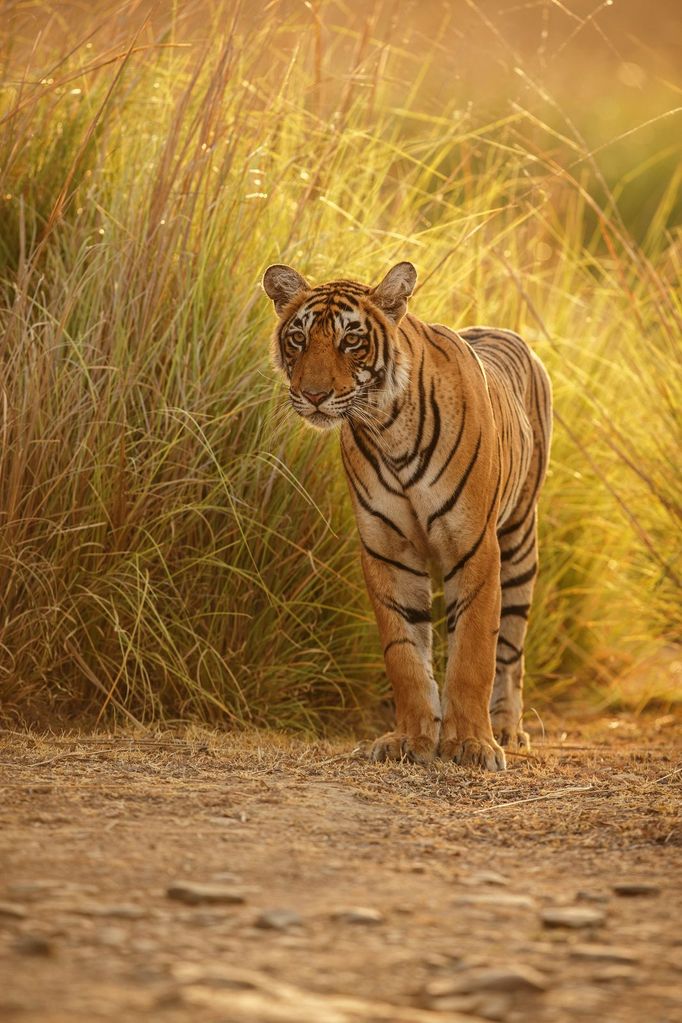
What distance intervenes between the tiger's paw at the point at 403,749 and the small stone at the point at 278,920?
1.54 m

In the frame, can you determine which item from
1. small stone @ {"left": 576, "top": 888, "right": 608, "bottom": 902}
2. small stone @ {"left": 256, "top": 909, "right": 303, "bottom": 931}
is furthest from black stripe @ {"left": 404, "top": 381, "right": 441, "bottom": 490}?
small stone @ {"left": 256, "top": 909, "right": 303, "bottom": 931}

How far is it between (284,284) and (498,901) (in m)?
2.05

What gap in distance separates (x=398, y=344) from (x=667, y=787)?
4.28ft

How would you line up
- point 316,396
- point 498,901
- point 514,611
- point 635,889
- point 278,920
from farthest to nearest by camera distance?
point 514,611 < point 316,396 < point 635,889 < point 498,901 < point 278,920

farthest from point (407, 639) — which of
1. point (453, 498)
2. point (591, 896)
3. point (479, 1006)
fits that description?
point (479, 1006)

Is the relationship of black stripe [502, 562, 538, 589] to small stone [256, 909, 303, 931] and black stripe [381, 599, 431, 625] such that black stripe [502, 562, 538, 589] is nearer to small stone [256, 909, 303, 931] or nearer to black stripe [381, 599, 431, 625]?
black stripe [381, 599, 431, 625]

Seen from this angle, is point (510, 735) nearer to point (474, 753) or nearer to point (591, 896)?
point (474, 753)

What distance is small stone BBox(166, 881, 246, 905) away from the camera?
2268mm

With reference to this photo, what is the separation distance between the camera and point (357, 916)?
2.22 metres

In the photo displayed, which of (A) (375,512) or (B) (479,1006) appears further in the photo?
(A) (375,512)

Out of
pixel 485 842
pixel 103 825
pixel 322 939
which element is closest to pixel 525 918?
pixel 322 939

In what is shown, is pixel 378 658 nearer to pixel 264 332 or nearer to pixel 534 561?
pixel 534 561

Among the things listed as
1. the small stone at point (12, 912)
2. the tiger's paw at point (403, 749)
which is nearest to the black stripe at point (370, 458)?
the tiger's paw at point (403, 749)

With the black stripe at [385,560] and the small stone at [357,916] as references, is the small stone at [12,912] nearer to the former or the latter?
the small stone at [357,916]
